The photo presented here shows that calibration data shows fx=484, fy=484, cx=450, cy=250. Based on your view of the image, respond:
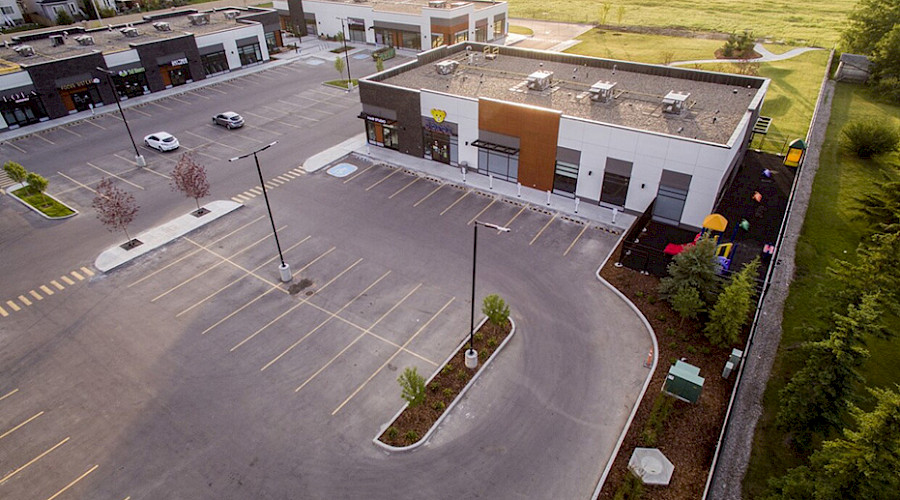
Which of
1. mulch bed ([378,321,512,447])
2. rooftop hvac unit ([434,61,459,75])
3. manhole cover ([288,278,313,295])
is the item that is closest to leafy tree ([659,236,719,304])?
mulch bed ([378,321,512,447])

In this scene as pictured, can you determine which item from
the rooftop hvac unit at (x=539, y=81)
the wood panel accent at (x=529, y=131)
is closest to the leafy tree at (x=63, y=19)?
the wood panel accent at (x=529, y=131)

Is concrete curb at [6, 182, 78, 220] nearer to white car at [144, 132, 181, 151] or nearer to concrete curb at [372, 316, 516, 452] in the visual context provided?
white car at [144, 132, 181, 151]

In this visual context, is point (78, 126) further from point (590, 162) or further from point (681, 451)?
point (681, 451)

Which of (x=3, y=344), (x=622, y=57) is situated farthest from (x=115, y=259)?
(x=622, y=57)

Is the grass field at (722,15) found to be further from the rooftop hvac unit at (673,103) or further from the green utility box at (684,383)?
the green utility box at (684,383)

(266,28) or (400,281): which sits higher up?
(266,28)

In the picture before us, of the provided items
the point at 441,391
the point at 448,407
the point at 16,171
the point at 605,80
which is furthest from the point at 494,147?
the point at 16,171
